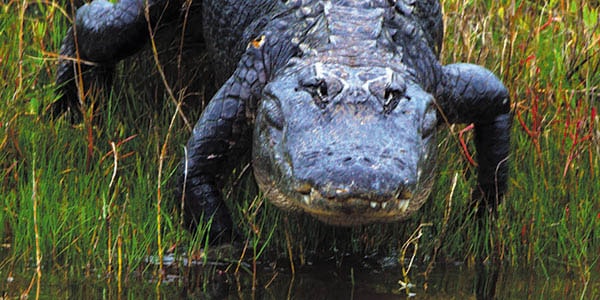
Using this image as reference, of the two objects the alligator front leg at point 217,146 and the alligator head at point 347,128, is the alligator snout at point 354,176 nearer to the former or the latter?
the alligator head at point 347,128

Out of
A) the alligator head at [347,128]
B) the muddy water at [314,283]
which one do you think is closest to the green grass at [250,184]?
the muddy water at [314,283]

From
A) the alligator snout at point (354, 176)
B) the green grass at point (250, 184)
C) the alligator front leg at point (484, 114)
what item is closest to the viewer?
the alligator snout at point (354, 176)

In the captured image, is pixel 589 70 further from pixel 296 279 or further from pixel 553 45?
pixel 296 279

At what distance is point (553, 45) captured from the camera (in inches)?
231

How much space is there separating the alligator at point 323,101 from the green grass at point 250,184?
17 centimetres

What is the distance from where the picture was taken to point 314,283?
164 inches

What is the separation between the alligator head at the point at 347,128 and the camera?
3475 mm

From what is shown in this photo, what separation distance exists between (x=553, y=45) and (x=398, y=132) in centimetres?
241

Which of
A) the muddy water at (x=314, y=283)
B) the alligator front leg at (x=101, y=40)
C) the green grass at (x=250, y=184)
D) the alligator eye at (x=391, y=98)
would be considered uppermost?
the alligator front leg at (x=101, y=40)

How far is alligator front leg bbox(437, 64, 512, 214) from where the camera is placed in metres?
4.58

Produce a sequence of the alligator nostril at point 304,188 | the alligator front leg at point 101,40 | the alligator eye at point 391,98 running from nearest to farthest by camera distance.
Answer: the alligator nostril at point 304,188, the alligator eye at point 391,98, the alligator front leg at point 101,40

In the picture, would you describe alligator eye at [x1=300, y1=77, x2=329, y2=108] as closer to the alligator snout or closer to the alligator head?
the alligator head

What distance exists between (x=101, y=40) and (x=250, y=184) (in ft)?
3.91

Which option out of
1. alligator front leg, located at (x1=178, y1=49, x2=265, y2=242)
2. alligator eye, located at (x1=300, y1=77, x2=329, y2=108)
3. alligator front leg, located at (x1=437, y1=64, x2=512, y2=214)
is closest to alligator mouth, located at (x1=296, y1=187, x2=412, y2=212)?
alligator eye, located at (x1=300, y1=77, x2=329, y2=108)
